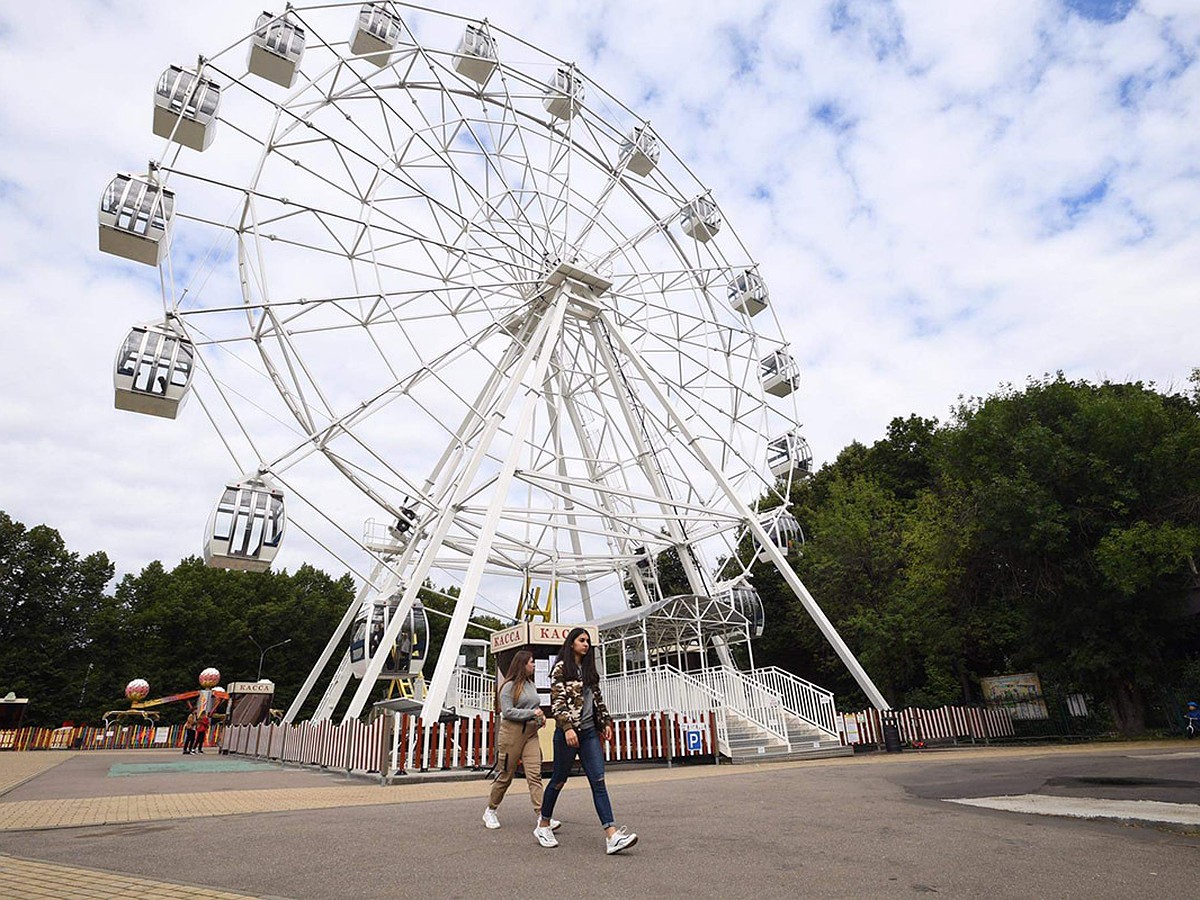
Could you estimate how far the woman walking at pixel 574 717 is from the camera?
5461mm

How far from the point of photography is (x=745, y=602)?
75.7 ft

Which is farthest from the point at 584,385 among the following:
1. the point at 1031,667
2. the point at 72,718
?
the point at 72,718

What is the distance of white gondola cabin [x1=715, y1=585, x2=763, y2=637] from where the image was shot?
2270 cm

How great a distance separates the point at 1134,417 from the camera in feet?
61.8

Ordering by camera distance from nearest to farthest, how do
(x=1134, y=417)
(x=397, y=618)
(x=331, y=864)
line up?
(x=331, y=864)
(x=397, y=618)
(x=1134, y=417)

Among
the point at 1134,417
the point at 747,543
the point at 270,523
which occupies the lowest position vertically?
the point at 270,523

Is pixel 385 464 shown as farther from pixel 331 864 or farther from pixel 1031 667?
pixel 1031 667

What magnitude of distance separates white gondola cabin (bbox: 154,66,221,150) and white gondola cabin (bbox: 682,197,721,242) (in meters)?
13.0

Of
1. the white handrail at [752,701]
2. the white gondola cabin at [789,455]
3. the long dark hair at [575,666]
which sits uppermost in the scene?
the white gondola cabin at [789,455]

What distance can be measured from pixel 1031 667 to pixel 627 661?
39.2ft

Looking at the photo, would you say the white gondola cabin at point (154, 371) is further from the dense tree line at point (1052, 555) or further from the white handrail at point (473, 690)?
the dense tree line at point (1052, 555)

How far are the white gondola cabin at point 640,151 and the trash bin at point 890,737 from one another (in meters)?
16.5

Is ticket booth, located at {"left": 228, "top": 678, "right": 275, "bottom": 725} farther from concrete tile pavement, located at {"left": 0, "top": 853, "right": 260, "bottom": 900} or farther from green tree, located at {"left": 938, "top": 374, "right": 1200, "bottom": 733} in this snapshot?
concrete tile pavement, located at {"left": 0, "top": 853, "right": 260, "bottom": 900}

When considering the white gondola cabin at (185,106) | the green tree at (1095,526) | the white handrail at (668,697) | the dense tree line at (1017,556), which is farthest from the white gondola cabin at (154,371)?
the green tree at (1095,526)
